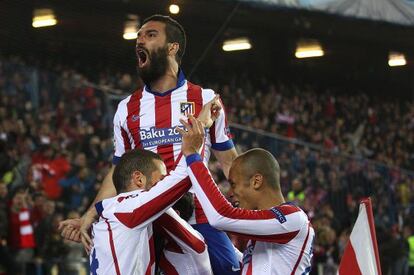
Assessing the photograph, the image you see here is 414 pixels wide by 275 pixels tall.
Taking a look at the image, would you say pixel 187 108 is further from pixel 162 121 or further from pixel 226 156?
pixel 226 156

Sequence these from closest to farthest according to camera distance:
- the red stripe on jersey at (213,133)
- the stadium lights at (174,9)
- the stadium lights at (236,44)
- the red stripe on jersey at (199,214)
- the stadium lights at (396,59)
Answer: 1. the red stripe on jersey at (199,214)
2. the red stripe on jersey at (213,133)
3. the stadium lights at (174,9)
4. the stadium lights at (236,44)
5. the stadium lights at (396,59)

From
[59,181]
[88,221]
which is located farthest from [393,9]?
[88,221]

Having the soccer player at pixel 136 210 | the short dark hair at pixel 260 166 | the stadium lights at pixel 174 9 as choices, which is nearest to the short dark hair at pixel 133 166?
the soccer player at pixel 136 210

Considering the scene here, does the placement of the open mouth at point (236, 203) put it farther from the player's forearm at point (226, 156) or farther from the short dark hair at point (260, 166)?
the player's forearm at point (226, 156)

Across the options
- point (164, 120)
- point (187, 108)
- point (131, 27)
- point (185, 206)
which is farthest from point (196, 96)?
point (131, 27)

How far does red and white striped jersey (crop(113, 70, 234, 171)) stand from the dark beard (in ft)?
0.43

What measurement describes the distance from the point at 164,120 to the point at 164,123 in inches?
0.7

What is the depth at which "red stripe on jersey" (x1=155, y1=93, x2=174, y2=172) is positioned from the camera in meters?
5.86

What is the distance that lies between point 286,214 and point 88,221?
114cm

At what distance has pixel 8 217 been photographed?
39.8ft

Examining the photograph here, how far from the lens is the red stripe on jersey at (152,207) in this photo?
5.03 meters

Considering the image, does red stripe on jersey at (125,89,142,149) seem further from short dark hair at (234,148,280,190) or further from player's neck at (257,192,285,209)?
player's neck at (257,192,285,209)

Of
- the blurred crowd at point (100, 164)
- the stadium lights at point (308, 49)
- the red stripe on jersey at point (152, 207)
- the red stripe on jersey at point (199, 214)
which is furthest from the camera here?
the stadium lights at point (308, 49)

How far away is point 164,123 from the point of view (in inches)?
233
